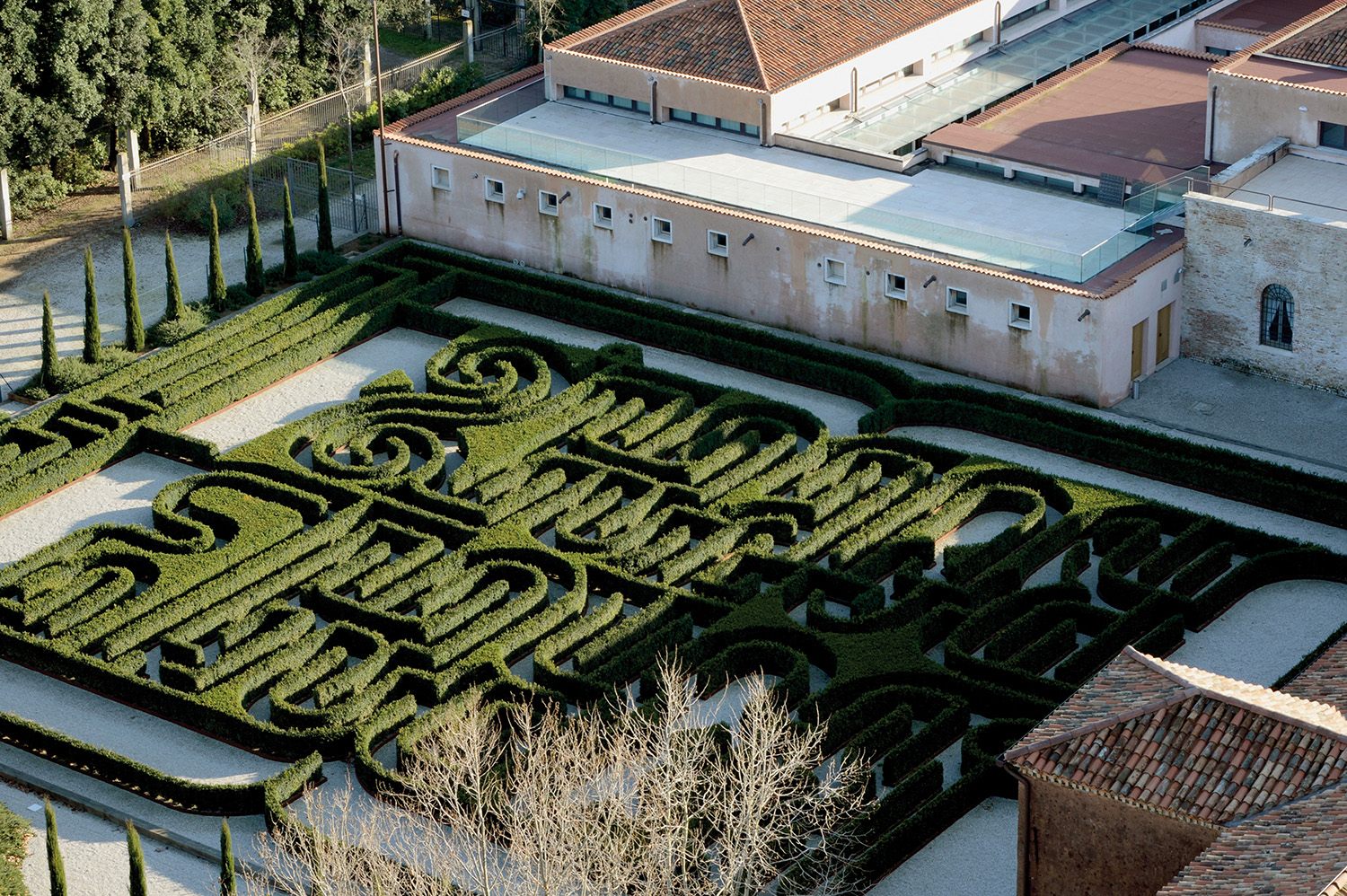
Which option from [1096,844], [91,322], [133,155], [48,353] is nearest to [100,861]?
[1096,844]

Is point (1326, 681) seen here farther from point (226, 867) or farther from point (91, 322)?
point (91, 322)

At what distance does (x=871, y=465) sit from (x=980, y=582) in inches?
260

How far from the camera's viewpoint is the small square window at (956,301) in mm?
62750

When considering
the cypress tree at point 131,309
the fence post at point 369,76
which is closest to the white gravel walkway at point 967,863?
the cypress tree at point 131,309

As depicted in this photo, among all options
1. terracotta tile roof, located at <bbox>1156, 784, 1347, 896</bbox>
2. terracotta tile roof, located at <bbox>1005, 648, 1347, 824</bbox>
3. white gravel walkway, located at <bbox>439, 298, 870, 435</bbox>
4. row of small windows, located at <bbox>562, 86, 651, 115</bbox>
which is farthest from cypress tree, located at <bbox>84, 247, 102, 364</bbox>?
terracotta tile roof, located at <bbox>1156, 784, 1347, 896</bbox>

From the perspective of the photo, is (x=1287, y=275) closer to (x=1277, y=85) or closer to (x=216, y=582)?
(x=1277, y=85)

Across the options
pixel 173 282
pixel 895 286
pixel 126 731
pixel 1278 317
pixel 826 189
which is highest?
pixel 826 189

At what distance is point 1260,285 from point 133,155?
40.7m

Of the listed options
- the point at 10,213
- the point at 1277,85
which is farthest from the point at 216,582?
the point at 1277,85

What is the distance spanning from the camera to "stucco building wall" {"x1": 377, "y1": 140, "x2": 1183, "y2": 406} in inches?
2420

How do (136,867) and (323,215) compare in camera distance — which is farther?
(323,215)

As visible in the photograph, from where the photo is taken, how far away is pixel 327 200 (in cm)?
7344

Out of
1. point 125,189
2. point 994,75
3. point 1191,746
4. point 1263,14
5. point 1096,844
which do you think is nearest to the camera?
point 1191,746

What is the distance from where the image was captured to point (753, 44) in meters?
70.2
